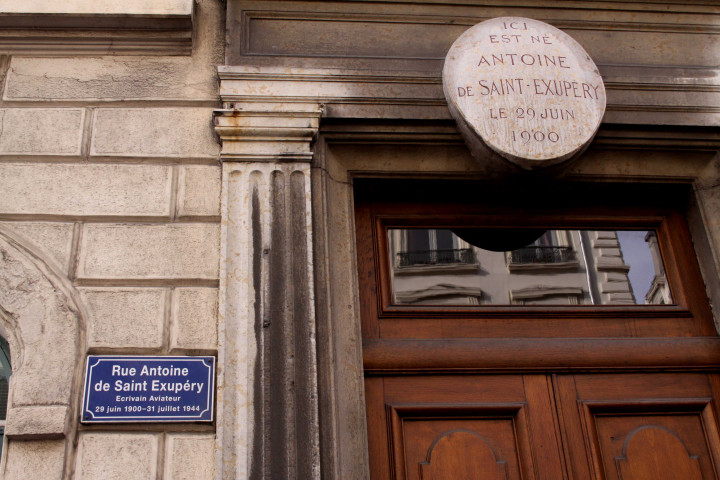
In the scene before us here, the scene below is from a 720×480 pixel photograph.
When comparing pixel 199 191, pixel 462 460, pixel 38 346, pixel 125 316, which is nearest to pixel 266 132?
pixel 199 191

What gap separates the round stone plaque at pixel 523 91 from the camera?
11.0 feet

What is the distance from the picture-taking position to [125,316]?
310cm

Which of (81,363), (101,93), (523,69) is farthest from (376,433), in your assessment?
(101,93)

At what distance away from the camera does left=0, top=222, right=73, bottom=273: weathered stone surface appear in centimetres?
320

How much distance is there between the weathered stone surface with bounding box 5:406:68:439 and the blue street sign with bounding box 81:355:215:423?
0.09 m

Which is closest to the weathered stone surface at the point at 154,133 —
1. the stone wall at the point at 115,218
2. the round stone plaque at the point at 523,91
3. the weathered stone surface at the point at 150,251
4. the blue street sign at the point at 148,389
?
the stone wall at the point at 115,218

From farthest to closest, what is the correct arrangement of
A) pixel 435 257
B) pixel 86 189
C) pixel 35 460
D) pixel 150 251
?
pixel 435 257, pixel 86 189, pixel 150 251, pixel 35 460

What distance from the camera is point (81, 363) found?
9.81ft

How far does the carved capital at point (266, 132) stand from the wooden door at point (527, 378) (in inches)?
16.1

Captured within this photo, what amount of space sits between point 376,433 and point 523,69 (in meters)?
1.86

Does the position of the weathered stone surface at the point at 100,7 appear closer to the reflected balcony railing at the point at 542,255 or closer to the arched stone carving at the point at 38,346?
the arched stone carving at the point at 38,346

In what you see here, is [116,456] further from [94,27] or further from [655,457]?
[655,457]

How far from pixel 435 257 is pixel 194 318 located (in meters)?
1.23

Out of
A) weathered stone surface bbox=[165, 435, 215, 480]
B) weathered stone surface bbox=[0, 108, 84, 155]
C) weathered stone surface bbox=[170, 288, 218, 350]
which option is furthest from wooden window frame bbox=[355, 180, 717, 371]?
weathered stone surface bbox=[0, 108, 84, 155]
